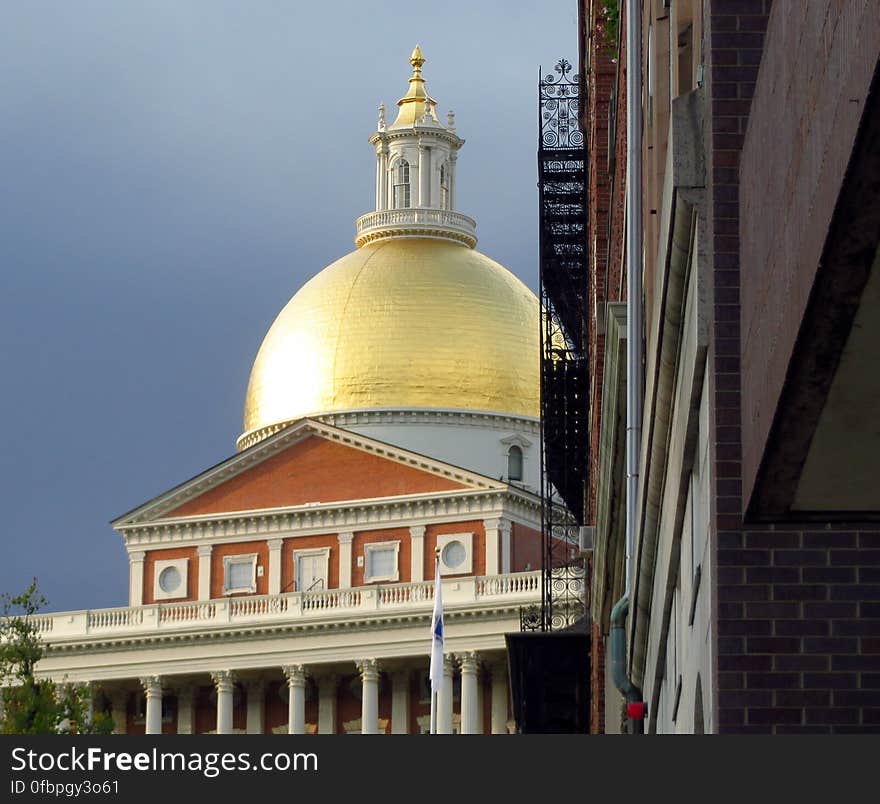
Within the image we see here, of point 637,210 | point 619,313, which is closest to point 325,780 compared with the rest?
point 637,210

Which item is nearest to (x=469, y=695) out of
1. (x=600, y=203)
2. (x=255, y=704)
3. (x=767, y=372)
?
(x=255, y=704)

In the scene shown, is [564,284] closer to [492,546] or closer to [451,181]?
[492,546]

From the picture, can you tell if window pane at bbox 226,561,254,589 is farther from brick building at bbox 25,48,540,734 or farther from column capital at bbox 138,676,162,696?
column capital at bbox 138,676,162,696

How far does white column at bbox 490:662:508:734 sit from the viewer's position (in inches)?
3615

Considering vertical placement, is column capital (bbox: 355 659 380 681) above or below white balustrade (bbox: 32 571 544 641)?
below

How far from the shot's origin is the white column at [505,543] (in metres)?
94.4

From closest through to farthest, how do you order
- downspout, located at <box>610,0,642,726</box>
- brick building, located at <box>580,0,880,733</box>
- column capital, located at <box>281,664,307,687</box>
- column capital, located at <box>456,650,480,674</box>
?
brick building, located at <box>580,0,880,733</box> < downspout, located at <box>610,0,642,726</box> < column capital, located at <box>456,650,480,674</box> < column capital, located at <box>281,664,307,687</box>

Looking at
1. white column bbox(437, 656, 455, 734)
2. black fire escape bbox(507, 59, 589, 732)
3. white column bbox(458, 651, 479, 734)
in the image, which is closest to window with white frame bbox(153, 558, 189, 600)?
white column bbox(458, 651, 479, 734)

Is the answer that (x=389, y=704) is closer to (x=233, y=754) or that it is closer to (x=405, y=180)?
(x=405, y=180)

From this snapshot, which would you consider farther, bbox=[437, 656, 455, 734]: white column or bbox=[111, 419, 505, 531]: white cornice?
bbox=[111, 419, 505, 531]: white cornice

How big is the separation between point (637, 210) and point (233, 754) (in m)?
10.2

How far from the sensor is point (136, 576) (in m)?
99.1

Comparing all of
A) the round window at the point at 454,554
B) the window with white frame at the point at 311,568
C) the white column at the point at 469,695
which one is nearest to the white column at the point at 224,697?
the window with white frame at the point at 311,568

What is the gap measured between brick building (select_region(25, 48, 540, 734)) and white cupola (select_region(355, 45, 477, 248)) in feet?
5.18
